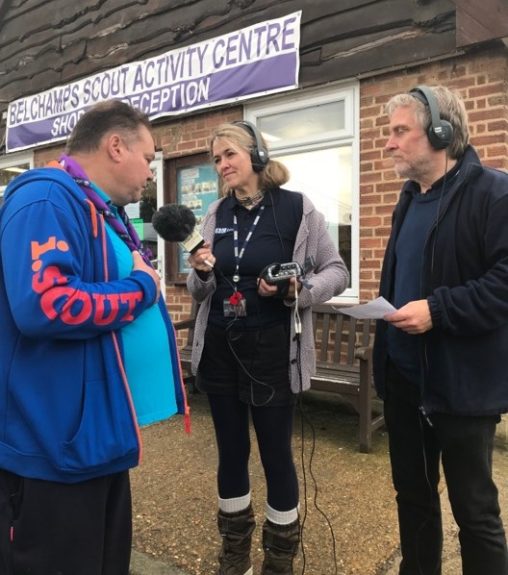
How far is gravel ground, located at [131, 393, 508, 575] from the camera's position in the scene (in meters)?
2.76

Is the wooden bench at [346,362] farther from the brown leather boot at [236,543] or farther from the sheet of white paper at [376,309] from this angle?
the sheet of white paper at [376,309]

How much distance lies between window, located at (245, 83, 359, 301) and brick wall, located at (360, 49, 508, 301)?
4.2 inches

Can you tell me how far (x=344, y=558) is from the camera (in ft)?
8.96

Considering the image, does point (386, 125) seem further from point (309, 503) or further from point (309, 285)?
point (309, 503)

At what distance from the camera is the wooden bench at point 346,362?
4.07 m

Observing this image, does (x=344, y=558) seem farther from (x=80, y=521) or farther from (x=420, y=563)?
(x=80, y=521)

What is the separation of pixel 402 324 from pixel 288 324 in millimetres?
677

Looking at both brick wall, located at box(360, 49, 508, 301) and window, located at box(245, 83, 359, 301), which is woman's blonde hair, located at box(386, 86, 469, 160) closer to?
brick wall, located at box(360, 49, 508, 301)

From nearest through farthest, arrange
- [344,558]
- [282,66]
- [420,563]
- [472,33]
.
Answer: [420,563]
[344,558]
[472,33]
[282,66]

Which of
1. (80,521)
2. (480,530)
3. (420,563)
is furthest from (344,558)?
(80,521)

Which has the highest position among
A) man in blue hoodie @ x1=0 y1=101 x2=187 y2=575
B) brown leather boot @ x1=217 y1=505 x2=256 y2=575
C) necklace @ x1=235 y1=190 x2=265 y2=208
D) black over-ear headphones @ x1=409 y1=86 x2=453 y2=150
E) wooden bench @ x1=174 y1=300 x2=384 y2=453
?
black over-ear headphones @ x1=409 y1=86 x2=453 y2=150

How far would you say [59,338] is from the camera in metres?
1.49

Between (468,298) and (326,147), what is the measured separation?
354 centimetres

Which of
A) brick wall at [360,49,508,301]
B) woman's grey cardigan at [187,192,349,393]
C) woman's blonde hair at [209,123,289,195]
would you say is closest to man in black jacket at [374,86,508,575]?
woman's grey cardigan at [187,192,349,393]
